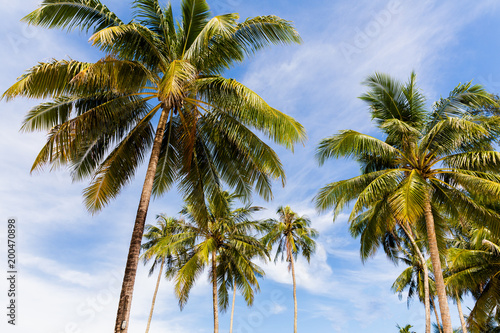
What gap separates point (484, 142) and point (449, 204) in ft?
8.27

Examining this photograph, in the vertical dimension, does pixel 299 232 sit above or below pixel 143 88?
above

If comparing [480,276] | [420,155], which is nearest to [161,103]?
[420,155]

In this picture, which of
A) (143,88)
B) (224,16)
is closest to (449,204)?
(224,16)

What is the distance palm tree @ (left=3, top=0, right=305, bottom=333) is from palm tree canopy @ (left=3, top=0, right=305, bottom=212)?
1.1 inches

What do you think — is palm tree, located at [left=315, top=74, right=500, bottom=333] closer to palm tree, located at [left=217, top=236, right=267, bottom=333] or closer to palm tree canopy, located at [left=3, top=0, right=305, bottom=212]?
palm tree canopy, located at [left=3, top=0, right=305, bottom=212]

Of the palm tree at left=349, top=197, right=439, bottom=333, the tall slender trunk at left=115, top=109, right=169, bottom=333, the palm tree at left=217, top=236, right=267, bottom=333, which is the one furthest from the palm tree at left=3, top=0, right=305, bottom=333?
the palm tree at left=217, top=236, right=267, bottom=333

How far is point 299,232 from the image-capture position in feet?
85.2

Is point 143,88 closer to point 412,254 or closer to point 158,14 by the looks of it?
point 158,14

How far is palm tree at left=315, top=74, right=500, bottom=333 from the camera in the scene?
1138 cm

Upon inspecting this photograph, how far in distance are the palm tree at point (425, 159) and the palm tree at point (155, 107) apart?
4101 mm

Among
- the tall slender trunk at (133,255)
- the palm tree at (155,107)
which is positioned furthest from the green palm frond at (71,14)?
the tall slender trunk at (133,255)

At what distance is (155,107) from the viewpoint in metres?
10.1

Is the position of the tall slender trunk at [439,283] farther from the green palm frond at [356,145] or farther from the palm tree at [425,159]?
the green palm frond at [356,145]

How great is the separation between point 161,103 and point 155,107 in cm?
65
